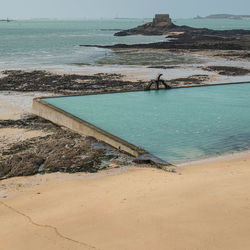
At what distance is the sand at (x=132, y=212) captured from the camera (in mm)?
4870

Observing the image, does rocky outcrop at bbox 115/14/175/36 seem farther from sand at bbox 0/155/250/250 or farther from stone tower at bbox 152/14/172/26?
sand at bbox 0/155/250/250

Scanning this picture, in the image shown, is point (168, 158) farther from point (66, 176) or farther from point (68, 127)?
point (68, 127)

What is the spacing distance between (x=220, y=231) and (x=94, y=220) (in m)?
1.84

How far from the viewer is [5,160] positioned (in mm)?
9398

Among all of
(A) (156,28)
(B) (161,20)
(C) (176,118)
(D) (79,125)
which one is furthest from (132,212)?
(B) (161,20)

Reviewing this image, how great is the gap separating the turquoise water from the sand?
6.54ft

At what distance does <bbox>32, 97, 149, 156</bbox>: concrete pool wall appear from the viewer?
973 cm

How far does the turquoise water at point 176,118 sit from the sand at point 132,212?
1995 mm

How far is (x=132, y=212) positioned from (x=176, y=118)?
23.8 ft

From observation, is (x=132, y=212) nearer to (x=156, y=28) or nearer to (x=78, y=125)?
(x=78, y=125)

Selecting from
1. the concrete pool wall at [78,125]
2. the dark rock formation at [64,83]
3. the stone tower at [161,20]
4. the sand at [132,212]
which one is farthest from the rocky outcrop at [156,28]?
the sand at [132,212]

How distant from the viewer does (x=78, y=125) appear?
11945mm

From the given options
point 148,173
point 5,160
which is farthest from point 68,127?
point 148,173

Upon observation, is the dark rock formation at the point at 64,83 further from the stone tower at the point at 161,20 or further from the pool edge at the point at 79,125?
the stone tower at the point at 161,20
